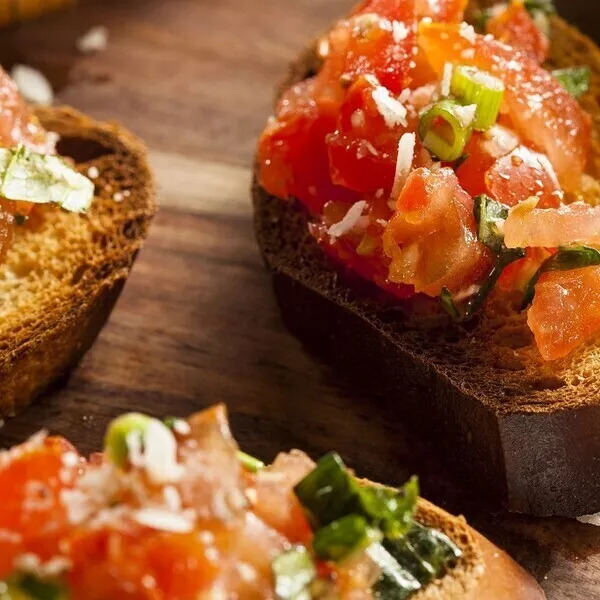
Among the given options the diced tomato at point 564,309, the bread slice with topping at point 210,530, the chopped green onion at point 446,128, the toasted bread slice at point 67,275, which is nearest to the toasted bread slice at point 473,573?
the bread slice with topping at point 210,530

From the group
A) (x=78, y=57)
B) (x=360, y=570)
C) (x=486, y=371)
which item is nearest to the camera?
(x=360, y=570)

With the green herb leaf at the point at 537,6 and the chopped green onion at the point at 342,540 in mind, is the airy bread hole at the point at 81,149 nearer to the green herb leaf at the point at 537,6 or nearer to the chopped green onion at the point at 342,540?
the green herb leaf at the point at 537,6

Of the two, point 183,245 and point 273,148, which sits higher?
point 273,148

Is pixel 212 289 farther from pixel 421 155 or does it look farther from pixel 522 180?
pixel 522 180

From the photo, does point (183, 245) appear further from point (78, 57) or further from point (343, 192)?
point (78, 57)

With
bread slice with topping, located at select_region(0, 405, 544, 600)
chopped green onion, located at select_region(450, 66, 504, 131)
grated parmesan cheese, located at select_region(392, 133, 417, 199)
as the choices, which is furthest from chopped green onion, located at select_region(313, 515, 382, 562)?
chopped green onion, located at select_region(450, 66, 504, 131)

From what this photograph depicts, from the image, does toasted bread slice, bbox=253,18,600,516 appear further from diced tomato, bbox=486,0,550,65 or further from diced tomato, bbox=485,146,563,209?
diced tomato, bbox=486,0,550,65

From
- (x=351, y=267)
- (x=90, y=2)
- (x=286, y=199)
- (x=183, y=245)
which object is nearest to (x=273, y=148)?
(x=286, y=199)
